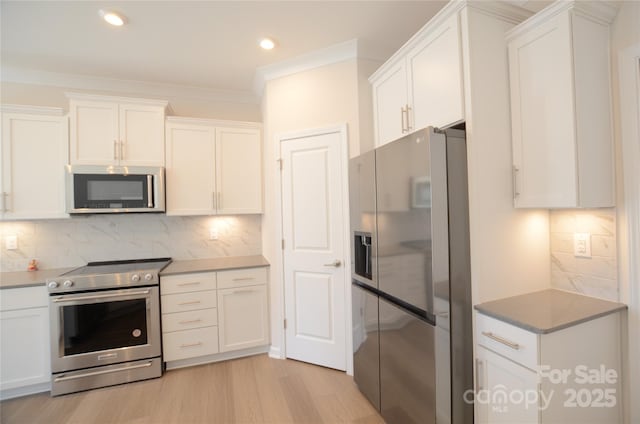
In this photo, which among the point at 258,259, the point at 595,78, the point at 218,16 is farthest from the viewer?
the point at 258,259

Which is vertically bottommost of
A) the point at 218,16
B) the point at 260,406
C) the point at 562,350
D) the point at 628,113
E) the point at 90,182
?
the point at 260,406

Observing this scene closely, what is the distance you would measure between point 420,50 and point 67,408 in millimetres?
3514

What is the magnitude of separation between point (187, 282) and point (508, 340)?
245cm

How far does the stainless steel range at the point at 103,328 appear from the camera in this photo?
2.23 metres

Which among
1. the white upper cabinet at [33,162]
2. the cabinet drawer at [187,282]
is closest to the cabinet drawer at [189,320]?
the cabinet drawer at [187,282]

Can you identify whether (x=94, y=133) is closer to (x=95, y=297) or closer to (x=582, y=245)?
(x=95, y=297)

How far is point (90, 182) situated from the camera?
249 cm

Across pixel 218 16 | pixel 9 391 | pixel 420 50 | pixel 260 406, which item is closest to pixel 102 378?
pixel 9 391

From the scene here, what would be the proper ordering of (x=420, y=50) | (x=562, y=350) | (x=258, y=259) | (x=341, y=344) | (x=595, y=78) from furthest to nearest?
(x=258, y=259), (x=341, y=344), (x=420, y=50), (x=595, y=78), (x=562, y=350)

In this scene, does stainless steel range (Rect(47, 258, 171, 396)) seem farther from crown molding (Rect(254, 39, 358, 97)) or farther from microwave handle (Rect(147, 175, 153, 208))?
crown molding (Rect(254, 39, 358, 97))

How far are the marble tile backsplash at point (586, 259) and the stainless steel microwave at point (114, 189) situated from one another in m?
3.12

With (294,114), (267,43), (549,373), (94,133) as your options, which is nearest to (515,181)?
(549,373)

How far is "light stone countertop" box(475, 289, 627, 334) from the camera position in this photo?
1242 mm

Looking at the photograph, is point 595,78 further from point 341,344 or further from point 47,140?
point 47,140
